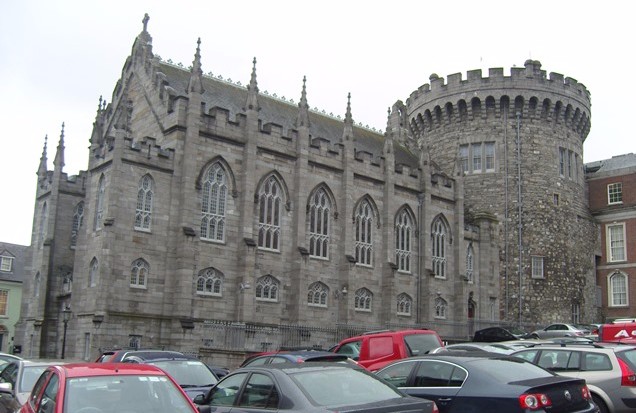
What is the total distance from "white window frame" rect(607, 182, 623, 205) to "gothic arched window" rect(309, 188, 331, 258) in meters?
23.3

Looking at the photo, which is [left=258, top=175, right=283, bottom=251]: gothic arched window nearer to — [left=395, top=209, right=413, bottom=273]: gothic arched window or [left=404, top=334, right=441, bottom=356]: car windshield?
[left=395, top=209, right=413, bottom=273]: gothic arched window

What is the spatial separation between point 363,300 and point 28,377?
26433mm

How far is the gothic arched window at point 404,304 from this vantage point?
4117cm

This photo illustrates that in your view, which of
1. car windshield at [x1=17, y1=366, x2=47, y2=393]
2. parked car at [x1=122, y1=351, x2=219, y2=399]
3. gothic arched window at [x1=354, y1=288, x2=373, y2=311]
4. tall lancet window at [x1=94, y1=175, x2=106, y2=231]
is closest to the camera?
car windshield at [x1=17, y1=366, x2=47, y2=393]

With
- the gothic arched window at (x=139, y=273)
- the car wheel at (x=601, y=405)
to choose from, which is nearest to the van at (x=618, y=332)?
the car wheel at (x=601, y=405)

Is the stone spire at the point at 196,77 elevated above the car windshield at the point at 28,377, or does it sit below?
above

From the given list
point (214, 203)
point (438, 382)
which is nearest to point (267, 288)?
point (214, 203)

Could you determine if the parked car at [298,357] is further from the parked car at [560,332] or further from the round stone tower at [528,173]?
the round stone tower at [528,173]

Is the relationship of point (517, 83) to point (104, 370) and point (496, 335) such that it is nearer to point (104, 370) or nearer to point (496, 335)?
point (496, 335)

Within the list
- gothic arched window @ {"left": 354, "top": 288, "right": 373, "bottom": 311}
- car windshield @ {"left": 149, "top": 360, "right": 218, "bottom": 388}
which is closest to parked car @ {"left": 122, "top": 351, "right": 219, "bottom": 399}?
car windshield @ {"left": 149, "top": 360, "right": 218, "bottom": 388}

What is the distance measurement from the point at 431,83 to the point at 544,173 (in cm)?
1013

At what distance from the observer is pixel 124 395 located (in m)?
8.40

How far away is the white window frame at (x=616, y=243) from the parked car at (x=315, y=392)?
1804 inches

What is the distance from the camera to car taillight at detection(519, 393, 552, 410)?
10.0 m
